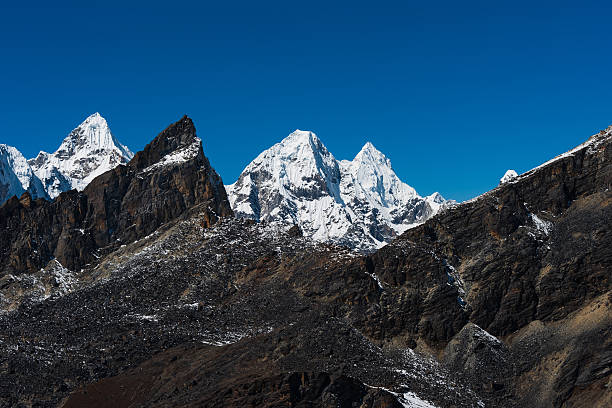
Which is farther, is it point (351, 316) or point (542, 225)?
point (542, 225)

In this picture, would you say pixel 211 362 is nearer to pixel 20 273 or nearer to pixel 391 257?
pixel 391 257

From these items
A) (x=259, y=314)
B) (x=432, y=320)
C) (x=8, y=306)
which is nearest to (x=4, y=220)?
(x=8, y=306)

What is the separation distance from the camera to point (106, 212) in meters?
192

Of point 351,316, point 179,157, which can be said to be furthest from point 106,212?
point 351,316

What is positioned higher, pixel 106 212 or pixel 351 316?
pixel 106 212

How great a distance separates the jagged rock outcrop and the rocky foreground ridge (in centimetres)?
1371

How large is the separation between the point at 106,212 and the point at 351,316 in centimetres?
9065

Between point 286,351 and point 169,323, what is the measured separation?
32.0m

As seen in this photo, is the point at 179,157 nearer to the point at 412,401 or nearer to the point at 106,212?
the point at 106,212

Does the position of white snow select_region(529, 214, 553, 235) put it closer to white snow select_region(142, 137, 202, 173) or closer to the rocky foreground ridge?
the rocky foreground ridge

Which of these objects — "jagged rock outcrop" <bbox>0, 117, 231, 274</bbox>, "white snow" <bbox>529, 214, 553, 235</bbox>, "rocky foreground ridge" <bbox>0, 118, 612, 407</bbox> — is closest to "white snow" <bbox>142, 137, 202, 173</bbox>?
"jagged rock outcrop" <bbox>0, 117, 231, 274</bbox>

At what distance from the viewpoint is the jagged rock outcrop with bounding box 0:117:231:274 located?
600ft

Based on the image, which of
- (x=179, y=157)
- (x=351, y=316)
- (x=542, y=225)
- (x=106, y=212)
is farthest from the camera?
(x=179, y=157)

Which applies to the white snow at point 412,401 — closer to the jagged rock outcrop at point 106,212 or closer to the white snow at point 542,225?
the white snow at point 542,225
